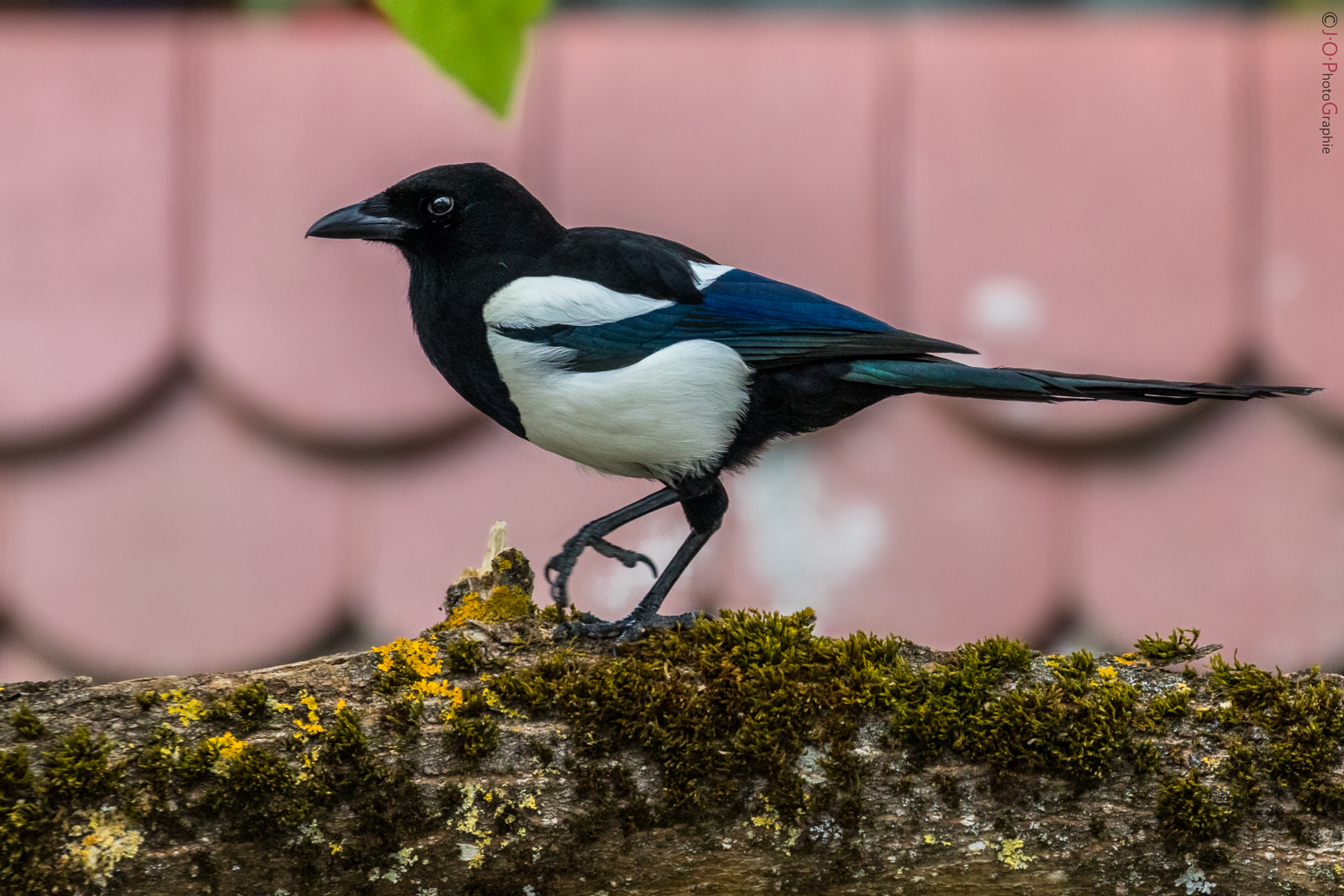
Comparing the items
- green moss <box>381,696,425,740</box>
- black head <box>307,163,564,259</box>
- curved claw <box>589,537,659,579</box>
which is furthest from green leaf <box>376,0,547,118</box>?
curved claw <box>589,537,659,579</box>

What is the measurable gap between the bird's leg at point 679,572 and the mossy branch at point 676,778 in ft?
0.34

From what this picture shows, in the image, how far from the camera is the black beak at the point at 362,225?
120cm

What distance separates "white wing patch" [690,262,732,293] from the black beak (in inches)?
11.9

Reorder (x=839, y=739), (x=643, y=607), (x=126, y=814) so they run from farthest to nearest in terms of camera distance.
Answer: (x=643, y=607) < (x=839, y=739) < (x=126, y=814)

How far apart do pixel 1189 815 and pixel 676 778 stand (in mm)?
388

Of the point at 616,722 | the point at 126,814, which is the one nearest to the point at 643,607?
the point at 616,722

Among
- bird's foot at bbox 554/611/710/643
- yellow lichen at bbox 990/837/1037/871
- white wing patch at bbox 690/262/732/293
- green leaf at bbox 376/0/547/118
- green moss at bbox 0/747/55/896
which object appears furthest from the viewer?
white wing patch at bbox 690/262/732/293

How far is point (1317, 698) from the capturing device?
94cm

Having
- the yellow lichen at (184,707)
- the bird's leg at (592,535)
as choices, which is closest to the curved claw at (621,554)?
the bird's leg at (592,535)

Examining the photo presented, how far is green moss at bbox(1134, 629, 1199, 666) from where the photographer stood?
1.00 m

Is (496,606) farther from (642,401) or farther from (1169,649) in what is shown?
(1169,649)

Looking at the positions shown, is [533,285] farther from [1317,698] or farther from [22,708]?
[1317,698]

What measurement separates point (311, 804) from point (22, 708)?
8.5 inches

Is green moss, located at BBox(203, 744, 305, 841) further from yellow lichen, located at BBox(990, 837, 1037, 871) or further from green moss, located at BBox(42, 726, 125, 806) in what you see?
yellow lichen, located at BBox(990, 837, 1037, 871)
